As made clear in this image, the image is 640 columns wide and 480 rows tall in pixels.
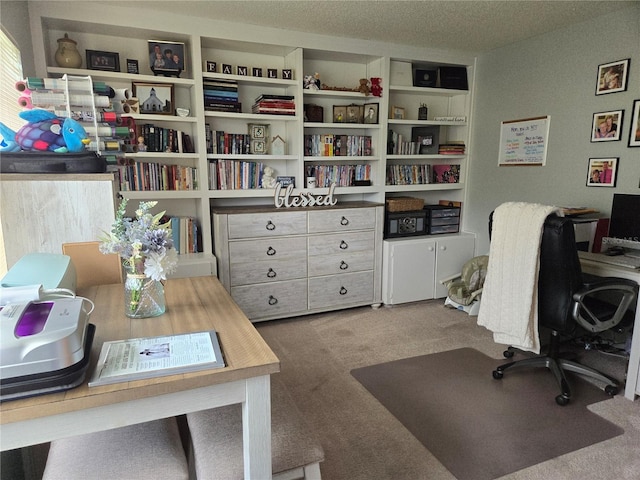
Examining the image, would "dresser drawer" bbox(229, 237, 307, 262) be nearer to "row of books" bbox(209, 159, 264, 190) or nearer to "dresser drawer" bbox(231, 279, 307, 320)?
"dresser drawer" bbox(231, 279, 307, 320)

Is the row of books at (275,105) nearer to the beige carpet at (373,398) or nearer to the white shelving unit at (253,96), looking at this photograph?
the white shelving unit at (253,96)

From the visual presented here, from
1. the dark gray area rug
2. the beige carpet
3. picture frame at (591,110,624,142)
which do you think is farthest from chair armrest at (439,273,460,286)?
picture frame at (591,110,624,142)

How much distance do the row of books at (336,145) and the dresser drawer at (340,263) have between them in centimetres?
91

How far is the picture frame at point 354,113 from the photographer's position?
3.68 meters

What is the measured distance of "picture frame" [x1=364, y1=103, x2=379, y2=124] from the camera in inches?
144

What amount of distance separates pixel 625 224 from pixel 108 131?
122 inches

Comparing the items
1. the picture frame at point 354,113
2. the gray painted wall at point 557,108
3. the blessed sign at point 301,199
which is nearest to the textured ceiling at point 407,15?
the gray painted wall at point 557,108

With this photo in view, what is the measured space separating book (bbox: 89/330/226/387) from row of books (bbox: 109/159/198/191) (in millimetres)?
2193

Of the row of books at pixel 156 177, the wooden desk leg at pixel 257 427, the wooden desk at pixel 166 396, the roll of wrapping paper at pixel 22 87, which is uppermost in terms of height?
the roll of wrapping paper at pixel 22 87

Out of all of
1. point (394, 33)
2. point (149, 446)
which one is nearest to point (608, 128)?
point (394, 33)

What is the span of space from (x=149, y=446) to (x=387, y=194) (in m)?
3.35

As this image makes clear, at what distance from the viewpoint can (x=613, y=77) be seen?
2887 millimetres

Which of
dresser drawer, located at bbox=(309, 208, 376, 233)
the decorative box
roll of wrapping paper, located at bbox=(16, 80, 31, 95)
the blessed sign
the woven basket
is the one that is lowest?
dresser drawer, located at bbox=(309, 208, 376, 233)

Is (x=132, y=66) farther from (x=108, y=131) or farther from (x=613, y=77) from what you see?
(x=613, y=77)
